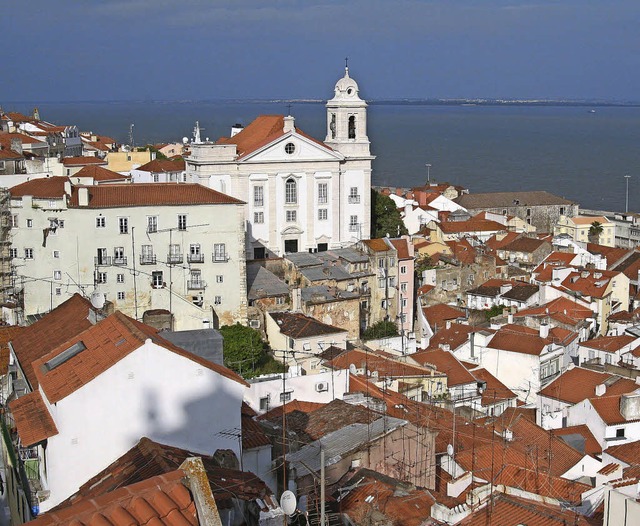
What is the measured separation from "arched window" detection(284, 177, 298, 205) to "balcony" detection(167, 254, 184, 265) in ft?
31.4

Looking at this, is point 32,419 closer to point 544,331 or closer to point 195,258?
point 195,258

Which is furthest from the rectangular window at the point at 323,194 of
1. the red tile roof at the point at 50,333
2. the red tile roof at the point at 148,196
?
the red tile roof at the point at 50,333

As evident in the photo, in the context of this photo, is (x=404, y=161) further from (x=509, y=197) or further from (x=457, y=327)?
(x=457, y=327)

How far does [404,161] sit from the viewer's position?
11200 cm

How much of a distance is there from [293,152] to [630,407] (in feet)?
61.4

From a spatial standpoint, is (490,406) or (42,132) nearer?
(490,406)

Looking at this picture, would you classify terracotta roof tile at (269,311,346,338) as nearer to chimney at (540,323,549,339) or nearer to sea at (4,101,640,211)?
chimney at (540,323,549,339)

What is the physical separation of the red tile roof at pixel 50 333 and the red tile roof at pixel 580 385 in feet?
35.8

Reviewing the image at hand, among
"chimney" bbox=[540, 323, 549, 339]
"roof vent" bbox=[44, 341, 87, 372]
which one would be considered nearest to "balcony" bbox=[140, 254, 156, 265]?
"chimney" bbox=[540, 323, 549, 339]

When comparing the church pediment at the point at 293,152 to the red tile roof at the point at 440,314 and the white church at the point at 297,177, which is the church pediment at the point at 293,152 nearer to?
the white church at the point at 297,177

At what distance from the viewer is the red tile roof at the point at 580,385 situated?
19.7 m

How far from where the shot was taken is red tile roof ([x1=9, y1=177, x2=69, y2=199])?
25234mm

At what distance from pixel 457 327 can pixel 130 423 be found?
18555 mm

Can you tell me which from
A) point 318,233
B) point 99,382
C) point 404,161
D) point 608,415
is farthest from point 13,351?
point 404,161
